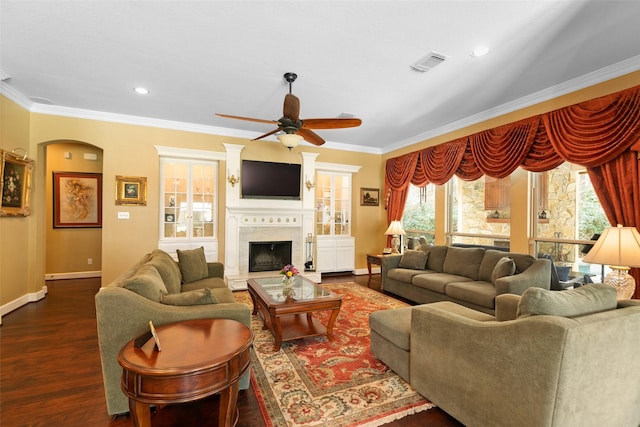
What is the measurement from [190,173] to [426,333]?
4.90 metres

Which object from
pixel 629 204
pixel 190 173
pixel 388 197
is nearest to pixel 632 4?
pixel 629 204

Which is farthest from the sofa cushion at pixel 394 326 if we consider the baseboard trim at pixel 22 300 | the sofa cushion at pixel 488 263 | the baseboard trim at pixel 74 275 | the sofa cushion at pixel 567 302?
the baseboard trim at pixel 74 275

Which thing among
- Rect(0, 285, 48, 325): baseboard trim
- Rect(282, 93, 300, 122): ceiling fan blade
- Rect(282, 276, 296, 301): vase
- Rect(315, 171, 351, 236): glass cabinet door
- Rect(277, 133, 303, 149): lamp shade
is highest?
Rect(282, 93, 300, 122): ceiling fan blade

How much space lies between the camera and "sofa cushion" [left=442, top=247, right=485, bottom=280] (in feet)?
13.7

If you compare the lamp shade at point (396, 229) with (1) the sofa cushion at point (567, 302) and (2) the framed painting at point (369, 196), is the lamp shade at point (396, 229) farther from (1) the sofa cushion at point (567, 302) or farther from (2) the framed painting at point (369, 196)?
(1) the sofa cushion at point (567, 302)

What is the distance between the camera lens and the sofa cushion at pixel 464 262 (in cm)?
417

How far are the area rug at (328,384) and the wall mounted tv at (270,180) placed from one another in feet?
9.95

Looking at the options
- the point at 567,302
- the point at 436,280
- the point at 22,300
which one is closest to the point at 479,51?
the point at 567,302

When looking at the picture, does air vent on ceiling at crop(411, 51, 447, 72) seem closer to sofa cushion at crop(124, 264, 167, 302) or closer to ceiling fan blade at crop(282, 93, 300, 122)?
ceiling fan blade at crop(282, 93, 300, 122)

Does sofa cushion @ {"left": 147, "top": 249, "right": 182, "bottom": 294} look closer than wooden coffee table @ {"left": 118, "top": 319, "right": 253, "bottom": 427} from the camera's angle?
No

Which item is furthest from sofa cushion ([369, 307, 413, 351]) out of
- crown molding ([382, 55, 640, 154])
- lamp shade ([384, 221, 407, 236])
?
crown molding ([382, 55, 640, 154])

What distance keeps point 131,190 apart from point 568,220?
656cm

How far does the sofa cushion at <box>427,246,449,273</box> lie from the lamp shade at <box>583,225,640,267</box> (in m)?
2.16

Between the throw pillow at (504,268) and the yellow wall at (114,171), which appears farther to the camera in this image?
the yellow wall at (114,171)
